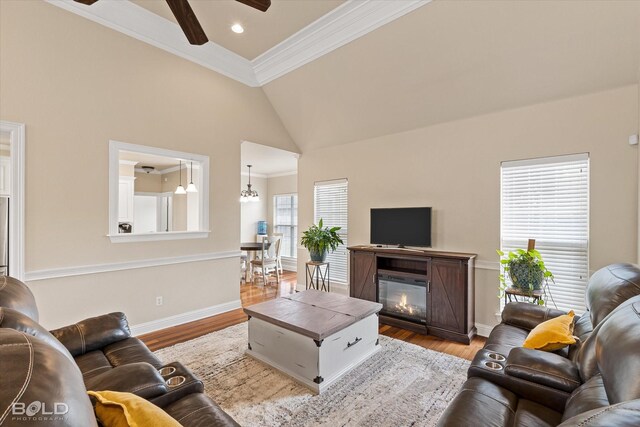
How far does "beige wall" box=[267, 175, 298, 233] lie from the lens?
8367mm

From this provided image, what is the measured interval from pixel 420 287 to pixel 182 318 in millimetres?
3228

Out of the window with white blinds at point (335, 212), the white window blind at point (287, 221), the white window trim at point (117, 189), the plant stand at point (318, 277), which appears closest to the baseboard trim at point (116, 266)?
the white window trim at point (117, 189)

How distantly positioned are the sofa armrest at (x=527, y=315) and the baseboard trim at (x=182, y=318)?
12.0 feet

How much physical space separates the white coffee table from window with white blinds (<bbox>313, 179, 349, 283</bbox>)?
2.03 meters

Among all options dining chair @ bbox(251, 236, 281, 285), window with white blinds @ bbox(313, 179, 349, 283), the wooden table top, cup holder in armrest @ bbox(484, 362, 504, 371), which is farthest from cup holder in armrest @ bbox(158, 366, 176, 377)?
dining chair @ bbox(251, 236, 281, 285)

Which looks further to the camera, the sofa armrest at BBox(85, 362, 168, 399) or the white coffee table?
the white coffee table

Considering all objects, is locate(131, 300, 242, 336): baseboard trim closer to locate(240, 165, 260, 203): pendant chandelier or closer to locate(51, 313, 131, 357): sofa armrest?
locate(51, 313, 131, 357): sofa armrest

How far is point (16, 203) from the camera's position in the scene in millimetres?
2752

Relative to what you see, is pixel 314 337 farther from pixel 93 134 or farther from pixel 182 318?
pixel 93 134

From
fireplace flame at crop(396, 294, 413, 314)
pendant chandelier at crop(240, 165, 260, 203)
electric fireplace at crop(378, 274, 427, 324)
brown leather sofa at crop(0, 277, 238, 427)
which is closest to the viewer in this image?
brown leather sofa at crop(0, 277, 238, 427)

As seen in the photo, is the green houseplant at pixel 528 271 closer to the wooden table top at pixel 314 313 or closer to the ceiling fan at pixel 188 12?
the wooden table top at pixel 314 313

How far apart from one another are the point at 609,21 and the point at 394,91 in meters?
2.01

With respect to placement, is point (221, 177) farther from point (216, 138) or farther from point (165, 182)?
point (165, 182)

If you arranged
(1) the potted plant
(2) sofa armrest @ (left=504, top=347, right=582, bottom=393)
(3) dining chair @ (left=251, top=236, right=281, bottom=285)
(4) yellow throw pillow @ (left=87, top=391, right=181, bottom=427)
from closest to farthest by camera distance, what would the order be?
(4) yellow throw pillow @ (left=87, top=391, right=181, bottom=427), (2) sofa armrest @ (left=504, top=347, right=582, bottom=393), (1) the potted plant, (3) dining chair @ (left=251, top=236, right=281, bottom=285)
